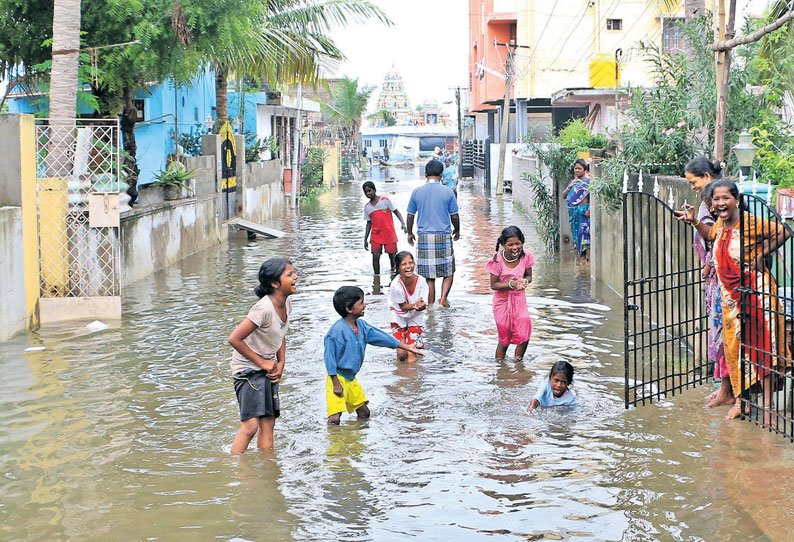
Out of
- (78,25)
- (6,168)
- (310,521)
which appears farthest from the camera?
(78,25)

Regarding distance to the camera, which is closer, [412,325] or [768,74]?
[412,325]

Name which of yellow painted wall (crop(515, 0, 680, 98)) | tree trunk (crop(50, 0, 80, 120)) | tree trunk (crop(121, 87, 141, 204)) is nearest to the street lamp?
tree trunk (crop(50, 0, 80, 120))

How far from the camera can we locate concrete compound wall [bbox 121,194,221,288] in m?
15.2

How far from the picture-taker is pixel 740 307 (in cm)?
704

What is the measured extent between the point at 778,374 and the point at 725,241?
1.01 meters

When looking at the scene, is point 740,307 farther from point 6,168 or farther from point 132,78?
point 132,78

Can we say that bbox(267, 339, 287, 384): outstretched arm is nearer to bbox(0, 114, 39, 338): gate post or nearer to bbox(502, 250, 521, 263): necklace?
bbox(502, 250, 521, 263): necklace

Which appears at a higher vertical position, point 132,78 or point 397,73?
point 397,73

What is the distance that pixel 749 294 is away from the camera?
22.8ft

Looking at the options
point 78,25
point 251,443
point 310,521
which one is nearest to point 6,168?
point 78,25

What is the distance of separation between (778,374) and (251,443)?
3688mm

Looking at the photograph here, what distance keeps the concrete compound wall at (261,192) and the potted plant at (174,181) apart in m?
5.44

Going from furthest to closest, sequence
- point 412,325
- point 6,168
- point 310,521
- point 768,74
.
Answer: point 768,74 < point 6,168 < point 412,325 < point 310,521

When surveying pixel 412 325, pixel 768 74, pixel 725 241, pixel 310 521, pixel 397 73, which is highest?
pixel 397 73
